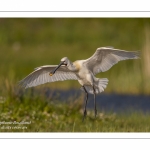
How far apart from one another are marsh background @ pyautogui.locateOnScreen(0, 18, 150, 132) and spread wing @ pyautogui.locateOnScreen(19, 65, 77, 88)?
2.15ft

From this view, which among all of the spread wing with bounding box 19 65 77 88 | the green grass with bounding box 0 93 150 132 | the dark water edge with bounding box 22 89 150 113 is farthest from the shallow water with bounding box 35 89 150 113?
the spread wing with bounding box 19 65 77 88

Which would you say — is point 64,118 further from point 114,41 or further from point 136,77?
point 114,41

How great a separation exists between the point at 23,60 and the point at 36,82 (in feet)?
18.0

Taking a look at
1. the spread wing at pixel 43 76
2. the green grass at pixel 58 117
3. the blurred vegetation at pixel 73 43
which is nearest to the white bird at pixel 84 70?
the spread wing at pixel 43 76

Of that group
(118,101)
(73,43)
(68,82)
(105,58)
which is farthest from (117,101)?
(73,43)

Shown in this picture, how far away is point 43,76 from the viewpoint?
27.2ft

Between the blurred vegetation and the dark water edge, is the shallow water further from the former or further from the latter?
the blurred vegetation

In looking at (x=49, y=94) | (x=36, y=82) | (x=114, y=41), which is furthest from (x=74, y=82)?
(x=36, y=82)

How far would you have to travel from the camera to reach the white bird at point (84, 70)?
26.4ft

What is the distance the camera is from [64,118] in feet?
29.3

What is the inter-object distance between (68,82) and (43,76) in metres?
4.47

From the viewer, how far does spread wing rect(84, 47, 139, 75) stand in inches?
310

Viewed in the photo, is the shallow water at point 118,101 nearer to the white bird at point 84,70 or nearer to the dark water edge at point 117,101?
the dark water edge at point 117,101
